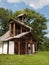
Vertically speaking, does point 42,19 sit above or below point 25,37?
above

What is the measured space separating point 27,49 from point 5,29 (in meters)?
30.4

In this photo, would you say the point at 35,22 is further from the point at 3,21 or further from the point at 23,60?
the point at 23,60

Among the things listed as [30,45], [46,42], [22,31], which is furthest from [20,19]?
[46,42]

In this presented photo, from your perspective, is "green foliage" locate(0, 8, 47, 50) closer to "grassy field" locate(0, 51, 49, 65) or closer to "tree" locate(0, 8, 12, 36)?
"tree" locate(0, 8, 12, 36)

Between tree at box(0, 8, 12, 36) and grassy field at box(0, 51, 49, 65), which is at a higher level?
tree at box(0, 8, 12, 36)

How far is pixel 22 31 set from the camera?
4753 centimetres

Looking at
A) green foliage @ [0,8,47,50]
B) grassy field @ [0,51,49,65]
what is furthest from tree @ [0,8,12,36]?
grassy field @ [0,51,49,65]

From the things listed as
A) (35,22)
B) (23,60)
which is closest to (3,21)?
(35,22)

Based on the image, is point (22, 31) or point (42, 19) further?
point (42, 19)

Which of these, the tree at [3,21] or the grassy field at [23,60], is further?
the tree at [3,21]

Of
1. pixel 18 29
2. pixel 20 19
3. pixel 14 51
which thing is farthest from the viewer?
pixel 20 19

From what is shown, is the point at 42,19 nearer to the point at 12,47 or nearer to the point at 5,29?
the point at 5,29

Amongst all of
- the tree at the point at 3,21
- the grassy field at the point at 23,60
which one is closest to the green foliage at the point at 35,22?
the tree at the point at 3,21

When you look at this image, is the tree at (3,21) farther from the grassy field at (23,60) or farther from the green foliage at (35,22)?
the grassy field at (23,60)
